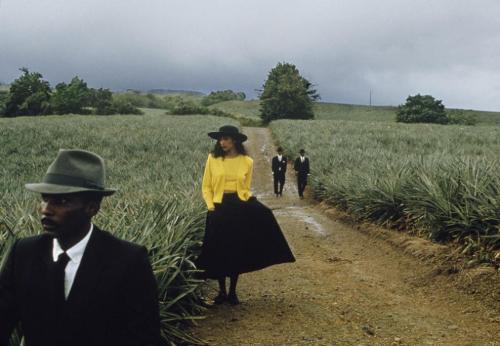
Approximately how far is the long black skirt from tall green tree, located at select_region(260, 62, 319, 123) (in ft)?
181

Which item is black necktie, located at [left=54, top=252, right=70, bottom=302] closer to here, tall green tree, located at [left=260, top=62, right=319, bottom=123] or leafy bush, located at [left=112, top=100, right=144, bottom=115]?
tall green tree, located at [left=260, top=62, right=319, bottom=123]

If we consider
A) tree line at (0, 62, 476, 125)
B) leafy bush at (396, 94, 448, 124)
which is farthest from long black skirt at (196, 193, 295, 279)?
leafy bush at (396, 94, 448, 124)

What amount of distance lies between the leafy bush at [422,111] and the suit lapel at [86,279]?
62995mm

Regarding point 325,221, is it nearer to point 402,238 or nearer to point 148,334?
point 402,238

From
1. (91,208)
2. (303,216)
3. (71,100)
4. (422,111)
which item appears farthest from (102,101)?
(91,208)

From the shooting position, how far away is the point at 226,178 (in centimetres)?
514

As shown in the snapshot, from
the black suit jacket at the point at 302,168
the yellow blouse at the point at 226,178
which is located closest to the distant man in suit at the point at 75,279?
the yellow blouse at the point at 226,178

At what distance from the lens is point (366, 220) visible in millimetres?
9742

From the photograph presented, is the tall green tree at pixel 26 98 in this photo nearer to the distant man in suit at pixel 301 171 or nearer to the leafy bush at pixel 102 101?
the leafy bush at pixel 102 101

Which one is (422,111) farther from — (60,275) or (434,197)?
(60,275)

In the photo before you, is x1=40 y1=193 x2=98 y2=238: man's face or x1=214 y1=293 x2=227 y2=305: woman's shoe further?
x1=214 y1=293 x2=227 y2=305: woman's shoe

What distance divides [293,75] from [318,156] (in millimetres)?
47027

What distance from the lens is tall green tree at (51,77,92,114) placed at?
2687 inches

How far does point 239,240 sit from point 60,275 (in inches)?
122
